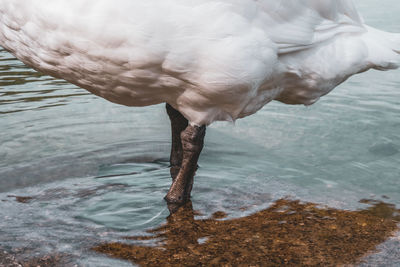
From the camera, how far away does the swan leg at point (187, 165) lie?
4.21 metres

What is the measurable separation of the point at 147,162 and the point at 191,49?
2.16m

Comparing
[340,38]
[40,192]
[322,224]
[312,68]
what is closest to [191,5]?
[312,68]

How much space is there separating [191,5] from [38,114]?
3.54m

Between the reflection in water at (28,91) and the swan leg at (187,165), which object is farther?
the reflection in water at (28,91)

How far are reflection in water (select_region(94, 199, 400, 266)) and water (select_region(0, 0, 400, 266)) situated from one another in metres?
0.11

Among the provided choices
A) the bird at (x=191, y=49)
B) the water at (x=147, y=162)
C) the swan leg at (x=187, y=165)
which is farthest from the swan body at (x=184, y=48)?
the water at (x=147, y=162)

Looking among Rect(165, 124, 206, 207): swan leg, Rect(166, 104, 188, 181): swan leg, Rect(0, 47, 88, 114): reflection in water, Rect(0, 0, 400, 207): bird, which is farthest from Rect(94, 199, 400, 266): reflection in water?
Rect(0, 47, 88, 114): reflection in water

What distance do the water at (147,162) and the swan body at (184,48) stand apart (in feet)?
2.87

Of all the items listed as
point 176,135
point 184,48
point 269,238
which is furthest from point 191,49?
point 176,135

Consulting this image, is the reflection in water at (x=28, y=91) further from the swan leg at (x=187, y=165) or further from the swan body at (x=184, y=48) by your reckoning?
the swan body at (x=184, y=48)

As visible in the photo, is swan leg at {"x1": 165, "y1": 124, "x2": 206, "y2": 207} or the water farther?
swan leg at {"x1": 165, "y1": 124, "x2": 206, "y2": 207}

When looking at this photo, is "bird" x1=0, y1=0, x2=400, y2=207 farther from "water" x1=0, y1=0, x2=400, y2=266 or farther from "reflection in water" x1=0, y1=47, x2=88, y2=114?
"reflection in water" x1=0, y1=47, x2=88, y2=114

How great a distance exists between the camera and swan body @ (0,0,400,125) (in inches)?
125

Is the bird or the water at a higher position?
the bird
